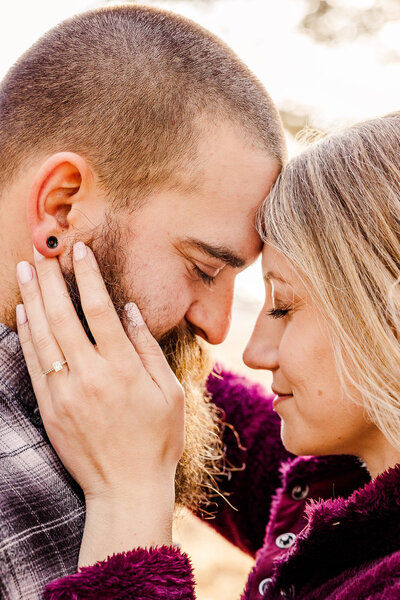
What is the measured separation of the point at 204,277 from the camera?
2.47 metres

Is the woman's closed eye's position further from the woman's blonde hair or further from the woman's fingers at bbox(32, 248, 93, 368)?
the woman's fingers at bbox(32, 248, 93, 368)

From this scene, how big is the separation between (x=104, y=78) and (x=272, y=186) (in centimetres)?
69

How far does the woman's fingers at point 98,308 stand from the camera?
2.16 meters

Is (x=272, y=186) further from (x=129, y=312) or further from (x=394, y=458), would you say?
(x=394, y=458)

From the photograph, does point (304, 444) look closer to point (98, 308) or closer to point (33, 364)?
point (98, 308)

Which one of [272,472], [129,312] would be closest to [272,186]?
[129,312]

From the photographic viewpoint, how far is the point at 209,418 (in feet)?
9.50

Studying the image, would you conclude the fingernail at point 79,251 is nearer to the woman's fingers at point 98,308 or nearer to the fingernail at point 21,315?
the woman's fingers at point 98,308

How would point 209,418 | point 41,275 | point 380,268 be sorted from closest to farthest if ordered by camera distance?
1. point 380,268
2. point 41,275
3. point 209,418

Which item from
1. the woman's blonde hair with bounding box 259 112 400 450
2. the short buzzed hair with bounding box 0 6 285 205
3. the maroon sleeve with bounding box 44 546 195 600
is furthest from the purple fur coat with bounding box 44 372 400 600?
the short buzzed hair with bounding box 0 6 285 205

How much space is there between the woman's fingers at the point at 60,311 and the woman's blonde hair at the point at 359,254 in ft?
2.27

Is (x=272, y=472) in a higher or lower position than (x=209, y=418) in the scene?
lower

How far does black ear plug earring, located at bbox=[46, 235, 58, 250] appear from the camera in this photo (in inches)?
88.0

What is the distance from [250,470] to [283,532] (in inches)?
15.3
